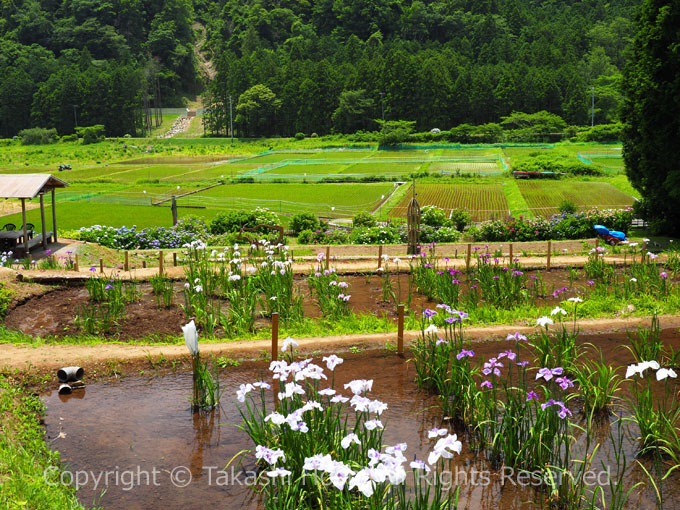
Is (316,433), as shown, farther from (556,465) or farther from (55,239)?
(55,239)

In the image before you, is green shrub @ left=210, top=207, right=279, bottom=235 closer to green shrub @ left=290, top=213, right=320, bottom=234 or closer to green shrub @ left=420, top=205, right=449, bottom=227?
green shrub @ left=290, top=213, right=320, bottom=234

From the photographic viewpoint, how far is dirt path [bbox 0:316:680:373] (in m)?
8.45

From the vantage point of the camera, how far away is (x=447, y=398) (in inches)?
269

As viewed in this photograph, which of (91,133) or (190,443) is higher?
(91,133)

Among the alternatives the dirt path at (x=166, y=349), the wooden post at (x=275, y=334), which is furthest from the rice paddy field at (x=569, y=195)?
the wooden post at (x=275, y=334)

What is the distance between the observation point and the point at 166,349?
899 centimetres

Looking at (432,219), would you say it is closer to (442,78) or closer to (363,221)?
(363,221)

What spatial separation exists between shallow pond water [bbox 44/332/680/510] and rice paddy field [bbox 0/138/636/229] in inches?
882

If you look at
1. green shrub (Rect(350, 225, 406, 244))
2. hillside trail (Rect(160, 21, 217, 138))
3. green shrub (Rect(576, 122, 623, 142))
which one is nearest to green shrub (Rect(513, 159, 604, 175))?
green shrub (Rect(576, 122, 623, 142))

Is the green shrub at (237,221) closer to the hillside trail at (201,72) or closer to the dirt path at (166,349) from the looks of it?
the dirt path at (166,349)

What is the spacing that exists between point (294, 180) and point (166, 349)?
4334 centimetres

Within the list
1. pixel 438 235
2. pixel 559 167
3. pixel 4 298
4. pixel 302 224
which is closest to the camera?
pixel 4 298

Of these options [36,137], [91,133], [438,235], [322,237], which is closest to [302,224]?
[322,237]

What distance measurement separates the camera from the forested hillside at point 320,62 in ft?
307
